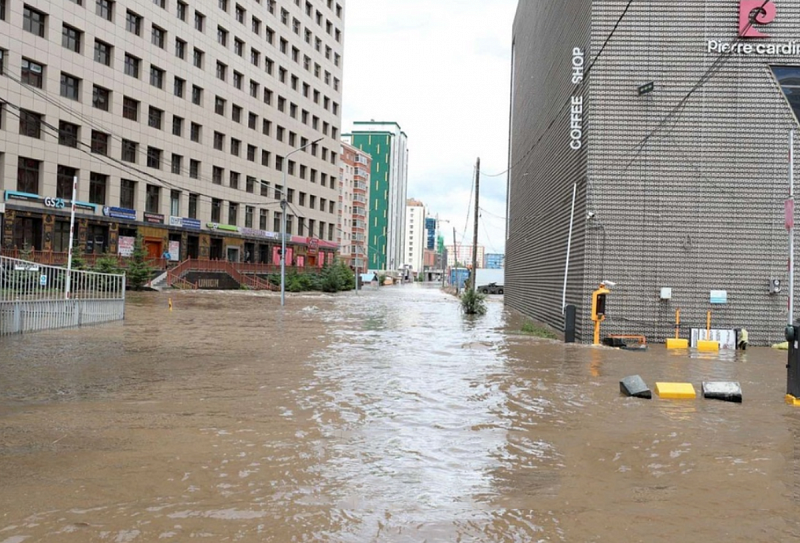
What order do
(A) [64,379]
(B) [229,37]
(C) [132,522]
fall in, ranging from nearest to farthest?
(C) [132,522], (A) [64,379], (B) [229,37]

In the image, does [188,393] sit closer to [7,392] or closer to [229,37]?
[7,392]

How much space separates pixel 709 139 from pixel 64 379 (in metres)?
16.2

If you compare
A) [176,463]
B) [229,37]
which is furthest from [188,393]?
[229,37]

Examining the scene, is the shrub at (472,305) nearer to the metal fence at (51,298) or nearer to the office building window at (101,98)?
the metal fence at (51,298)

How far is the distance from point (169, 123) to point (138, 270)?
15.4m

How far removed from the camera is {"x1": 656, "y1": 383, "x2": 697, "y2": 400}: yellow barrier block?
392 inches

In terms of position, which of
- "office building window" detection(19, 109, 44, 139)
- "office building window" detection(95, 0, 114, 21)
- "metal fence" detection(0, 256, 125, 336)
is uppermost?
"office building window" detection(95, 0, 114, 21)

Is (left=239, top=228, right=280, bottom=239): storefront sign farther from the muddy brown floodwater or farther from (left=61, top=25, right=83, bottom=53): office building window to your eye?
the muddy brown floodwater

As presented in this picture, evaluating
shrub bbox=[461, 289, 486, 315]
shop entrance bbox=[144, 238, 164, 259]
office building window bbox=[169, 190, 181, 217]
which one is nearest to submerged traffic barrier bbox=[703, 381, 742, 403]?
shrub bbox=[461, 289, 486, 315]

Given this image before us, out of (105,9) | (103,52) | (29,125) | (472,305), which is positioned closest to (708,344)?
(472,305)

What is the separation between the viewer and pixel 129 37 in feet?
160

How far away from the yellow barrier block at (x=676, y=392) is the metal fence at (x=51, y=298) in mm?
13932

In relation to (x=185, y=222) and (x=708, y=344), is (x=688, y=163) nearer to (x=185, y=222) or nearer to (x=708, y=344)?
(x=708, y=344)

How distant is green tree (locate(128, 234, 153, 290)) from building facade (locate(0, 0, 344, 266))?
3750 mm
